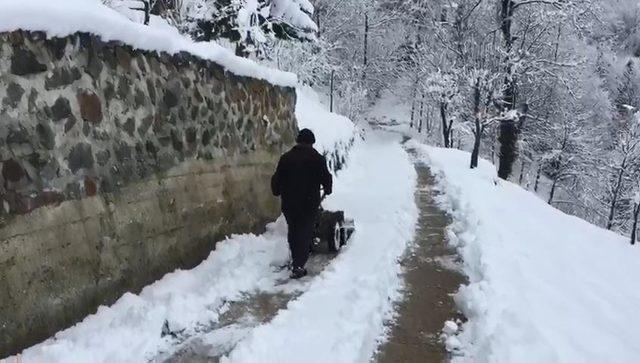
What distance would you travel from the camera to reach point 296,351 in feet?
15.1

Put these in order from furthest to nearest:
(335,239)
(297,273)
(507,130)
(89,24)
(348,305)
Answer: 1. (507,130)
2. (335,239)
3. (297,273)
4. (348,305)
5. (89,24)

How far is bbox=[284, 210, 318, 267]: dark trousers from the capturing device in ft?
21.9

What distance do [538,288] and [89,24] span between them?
18.9ft

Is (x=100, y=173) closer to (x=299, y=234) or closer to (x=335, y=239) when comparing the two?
(x=299, y=234)

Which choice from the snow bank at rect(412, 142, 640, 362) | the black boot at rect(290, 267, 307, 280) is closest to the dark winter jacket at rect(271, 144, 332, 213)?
the black boot at rect(290, 267, 307, 280)

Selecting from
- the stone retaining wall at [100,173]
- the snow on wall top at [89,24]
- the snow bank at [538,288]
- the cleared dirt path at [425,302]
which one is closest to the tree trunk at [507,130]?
the snow bank at [538,288]

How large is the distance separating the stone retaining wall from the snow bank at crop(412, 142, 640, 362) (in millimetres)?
3203

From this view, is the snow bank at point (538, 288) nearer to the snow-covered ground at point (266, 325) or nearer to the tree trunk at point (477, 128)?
the snow-covered ground at point (266, 325)

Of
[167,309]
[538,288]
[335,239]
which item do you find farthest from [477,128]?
[167,309]

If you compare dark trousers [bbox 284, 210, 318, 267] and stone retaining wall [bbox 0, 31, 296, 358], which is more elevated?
stone retaining wall [bbox 0, 31, 296, 358]

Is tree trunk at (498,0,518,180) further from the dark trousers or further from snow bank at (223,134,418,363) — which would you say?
the dark trousers

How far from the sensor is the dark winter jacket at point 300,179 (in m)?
6.68

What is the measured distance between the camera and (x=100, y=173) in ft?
15.9

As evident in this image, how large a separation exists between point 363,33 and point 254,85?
4258 centimetres
